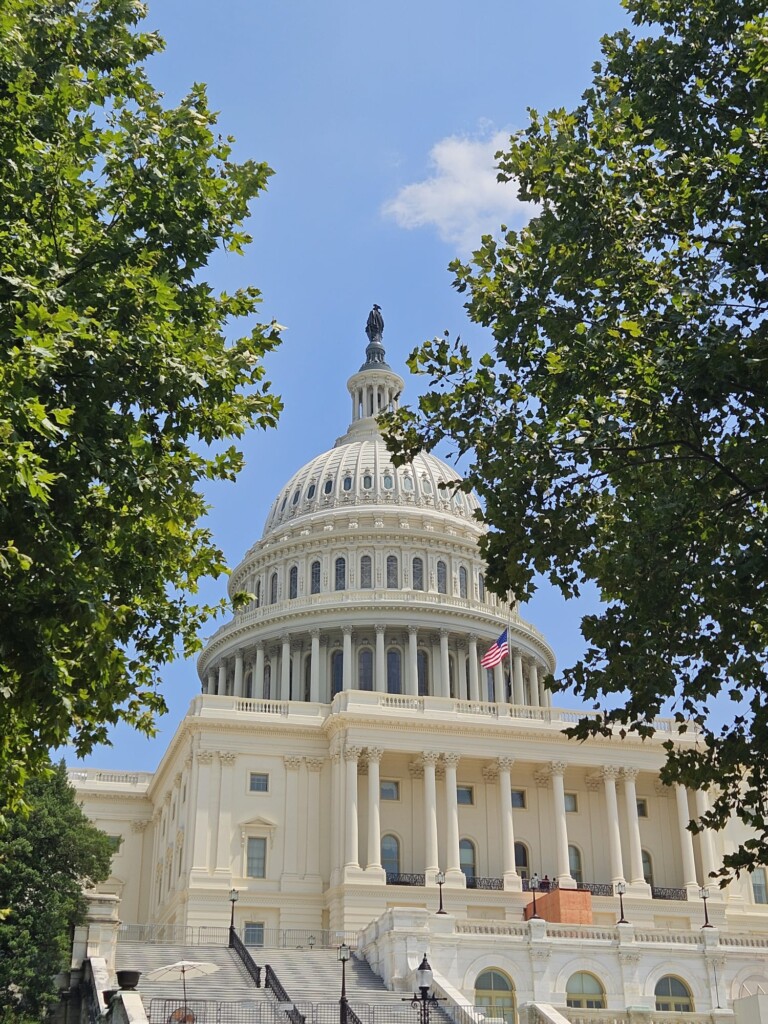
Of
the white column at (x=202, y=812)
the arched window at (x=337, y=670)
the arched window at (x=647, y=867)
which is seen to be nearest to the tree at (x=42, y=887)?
the white column at (x=202, y=812)

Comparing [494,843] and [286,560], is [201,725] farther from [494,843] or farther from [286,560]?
[286,560]

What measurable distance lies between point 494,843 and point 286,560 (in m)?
35.9

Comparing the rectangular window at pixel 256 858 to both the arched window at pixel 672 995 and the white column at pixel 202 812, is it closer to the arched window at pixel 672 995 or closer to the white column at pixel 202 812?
the white column at pixel 202 812

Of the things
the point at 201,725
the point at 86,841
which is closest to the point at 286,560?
the point at 201,725

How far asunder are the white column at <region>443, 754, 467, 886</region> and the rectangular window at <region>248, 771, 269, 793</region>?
972cm

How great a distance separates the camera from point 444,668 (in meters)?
87.6

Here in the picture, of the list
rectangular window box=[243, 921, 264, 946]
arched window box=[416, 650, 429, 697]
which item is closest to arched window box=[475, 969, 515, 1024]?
rectangular window box=[243, 921, 264, 946]

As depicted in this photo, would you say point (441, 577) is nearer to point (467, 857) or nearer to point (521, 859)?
Result: point (521, 859)

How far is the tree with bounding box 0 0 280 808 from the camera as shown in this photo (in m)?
17.4

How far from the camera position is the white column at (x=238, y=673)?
91.7 metres

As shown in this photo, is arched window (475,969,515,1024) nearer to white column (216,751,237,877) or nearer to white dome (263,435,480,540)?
white column (216,751,237,877)

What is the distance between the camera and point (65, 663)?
1889 cm

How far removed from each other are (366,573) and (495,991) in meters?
51.2

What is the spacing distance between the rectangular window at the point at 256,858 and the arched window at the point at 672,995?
78.9ft
